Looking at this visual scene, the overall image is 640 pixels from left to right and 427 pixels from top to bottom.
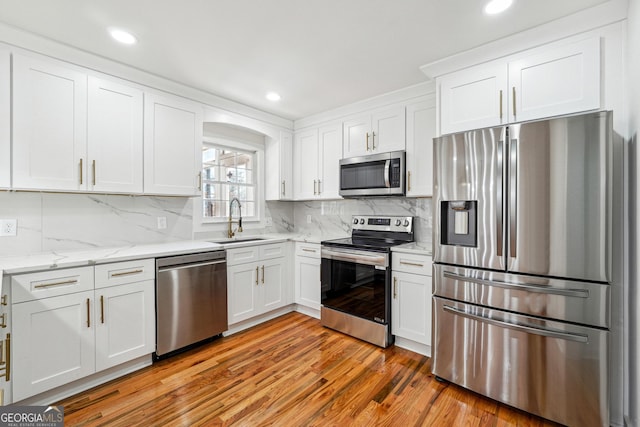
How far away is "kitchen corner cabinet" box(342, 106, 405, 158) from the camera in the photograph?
3.03m

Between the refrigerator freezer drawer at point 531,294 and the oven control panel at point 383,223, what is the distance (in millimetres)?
1042

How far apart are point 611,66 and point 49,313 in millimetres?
3805

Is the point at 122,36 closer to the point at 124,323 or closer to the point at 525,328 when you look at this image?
the point at 124,323

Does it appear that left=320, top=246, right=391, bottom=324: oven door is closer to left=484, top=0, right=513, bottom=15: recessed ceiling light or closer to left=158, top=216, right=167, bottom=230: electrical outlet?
left=158, top=216, right=167, bottom=230: electrical outlet

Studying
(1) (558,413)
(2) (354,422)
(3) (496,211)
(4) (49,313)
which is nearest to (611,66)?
(3) (496,211)

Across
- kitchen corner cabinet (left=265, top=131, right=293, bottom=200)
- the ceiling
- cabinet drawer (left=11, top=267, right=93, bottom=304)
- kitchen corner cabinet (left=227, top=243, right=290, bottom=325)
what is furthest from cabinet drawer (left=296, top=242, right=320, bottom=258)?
cabinet drawer (left=11, top=267, right=93, bottom=304)

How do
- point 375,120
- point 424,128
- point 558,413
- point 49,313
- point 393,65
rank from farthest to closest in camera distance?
point 375,120
point 424,128
point 393,65
point 49,313
point 558,413

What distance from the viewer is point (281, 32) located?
6.64 feet

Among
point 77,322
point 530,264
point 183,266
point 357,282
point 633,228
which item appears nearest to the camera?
point 633,228

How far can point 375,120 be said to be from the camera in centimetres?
319

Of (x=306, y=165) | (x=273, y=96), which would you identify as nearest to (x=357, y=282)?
(x=306, y=165)

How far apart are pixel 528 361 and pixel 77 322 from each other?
293cm

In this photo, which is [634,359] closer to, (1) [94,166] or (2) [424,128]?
(2) [424,128]

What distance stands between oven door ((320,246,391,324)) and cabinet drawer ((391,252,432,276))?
0.07m
